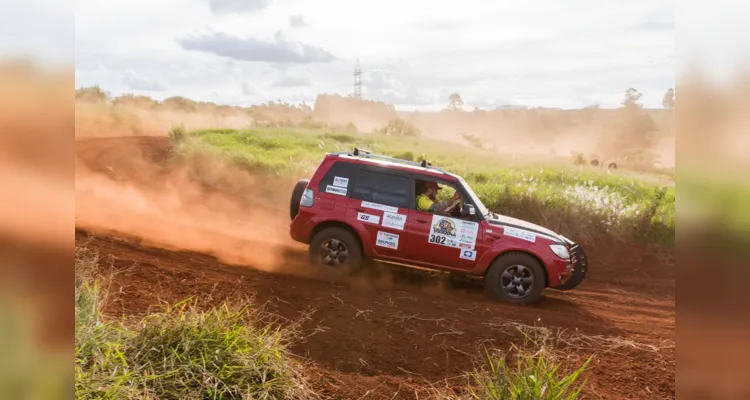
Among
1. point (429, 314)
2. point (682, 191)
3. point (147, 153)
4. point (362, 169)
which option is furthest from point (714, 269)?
point (147, 153)

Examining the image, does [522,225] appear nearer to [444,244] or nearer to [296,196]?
[444,244]

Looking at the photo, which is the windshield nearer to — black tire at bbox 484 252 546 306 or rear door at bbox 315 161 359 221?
black tire at bbox 484 252 546 306

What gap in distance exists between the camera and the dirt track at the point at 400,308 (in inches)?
197

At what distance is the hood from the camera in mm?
5508

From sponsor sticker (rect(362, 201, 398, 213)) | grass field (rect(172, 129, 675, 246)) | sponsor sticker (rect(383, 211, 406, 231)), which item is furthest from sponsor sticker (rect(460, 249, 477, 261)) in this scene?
sponsor sticker (rect(362, 201, 398, 213))

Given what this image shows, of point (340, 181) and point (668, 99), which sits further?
→ point (340, 181)

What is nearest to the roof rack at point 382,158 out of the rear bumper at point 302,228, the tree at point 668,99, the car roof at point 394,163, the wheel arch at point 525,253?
the car roof at point 394,163

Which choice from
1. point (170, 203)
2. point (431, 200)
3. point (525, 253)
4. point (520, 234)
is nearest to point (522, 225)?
point (520, 234)

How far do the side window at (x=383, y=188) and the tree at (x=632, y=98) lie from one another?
72.3 inches

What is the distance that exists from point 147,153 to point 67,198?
205cm

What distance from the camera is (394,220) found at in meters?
5.57

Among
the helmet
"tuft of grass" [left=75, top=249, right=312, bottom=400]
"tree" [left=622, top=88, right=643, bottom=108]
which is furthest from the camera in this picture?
the helmet

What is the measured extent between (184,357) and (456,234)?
2.28 m

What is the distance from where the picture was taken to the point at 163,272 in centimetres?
571
